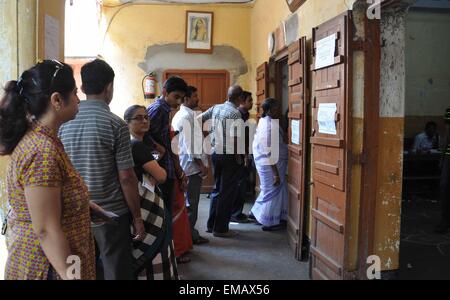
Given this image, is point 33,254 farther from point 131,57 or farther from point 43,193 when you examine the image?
point 131,57

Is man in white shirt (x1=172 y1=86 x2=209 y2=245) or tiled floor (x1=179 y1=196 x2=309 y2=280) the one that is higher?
man in white shirt (x1=172 y1=86 x2=209 y2=245)

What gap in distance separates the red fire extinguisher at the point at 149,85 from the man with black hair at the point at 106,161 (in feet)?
15.6

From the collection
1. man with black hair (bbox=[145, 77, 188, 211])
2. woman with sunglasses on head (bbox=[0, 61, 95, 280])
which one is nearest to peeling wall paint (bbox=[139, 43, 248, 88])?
man with black hair (bbox=[145, 77, 188, 211])

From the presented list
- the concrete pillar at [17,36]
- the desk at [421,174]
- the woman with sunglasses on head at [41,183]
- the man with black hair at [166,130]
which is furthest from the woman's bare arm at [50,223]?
the desk at [421,174]

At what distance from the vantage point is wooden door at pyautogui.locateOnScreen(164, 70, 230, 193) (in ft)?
22.6

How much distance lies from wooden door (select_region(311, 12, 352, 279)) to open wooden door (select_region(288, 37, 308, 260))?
323 millimetres

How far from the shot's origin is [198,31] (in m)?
6.84

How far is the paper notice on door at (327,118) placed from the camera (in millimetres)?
2895

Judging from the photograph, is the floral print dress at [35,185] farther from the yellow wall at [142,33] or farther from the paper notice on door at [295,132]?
the yellow wall at [142,33]

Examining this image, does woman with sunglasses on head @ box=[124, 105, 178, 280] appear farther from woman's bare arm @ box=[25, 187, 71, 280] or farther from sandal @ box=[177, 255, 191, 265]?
sandal @ box=[177, 255, 191, 265]

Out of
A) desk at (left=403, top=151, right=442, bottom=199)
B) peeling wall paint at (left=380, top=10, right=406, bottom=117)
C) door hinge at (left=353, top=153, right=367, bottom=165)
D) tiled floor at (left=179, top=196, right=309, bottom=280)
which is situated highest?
peeling wall paint at (left=380, top=10, right=406, bottom=117)

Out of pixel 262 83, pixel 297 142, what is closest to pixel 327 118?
pixel 297 142

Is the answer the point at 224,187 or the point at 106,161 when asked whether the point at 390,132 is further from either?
the point at 224,187

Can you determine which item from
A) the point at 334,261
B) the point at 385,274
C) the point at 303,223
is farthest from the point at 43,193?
the point at 303,223
